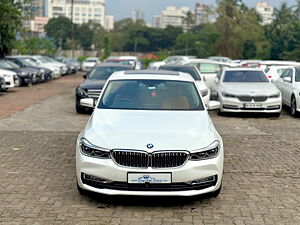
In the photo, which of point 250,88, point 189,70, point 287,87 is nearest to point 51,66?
point 189,70

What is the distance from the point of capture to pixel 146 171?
5320mm

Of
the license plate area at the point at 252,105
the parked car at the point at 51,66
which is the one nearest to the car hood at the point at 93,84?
the license plate area at the point at 252,105

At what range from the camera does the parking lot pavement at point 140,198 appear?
534cm

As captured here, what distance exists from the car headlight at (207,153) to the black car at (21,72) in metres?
19.4

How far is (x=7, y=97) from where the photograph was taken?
60.6 ft

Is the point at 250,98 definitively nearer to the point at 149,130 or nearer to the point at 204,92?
the point at 204,92

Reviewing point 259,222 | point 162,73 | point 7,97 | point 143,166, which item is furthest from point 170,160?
point 7,97

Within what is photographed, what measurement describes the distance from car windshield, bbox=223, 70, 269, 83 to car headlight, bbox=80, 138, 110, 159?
32.2ft

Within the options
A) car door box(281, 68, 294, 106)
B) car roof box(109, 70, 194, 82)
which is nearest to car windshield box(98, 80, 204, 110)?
car roof box(109, 70, 194, 82)

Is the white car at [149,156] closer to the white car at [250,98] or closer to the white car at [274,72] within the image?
the white car at [250,98]

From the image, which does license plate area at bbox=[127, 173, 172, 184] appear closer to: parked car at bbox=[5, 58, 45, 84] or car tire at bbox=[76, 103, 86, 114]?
car tire at bbox=[76, 103, 86, 114]

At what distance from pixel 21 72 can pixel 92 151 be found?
19439mm

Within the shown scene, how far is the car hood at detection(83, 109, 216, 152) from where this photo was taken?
18.0ft

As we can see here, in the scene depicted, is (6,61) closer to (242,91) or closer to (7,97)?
(7,97)
